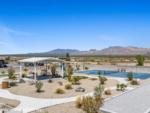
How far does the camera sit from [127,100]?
17281 millimetres

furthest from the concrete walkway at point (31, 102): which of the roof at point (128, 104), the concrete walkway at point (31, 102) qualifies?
the roof at point (128, 104)

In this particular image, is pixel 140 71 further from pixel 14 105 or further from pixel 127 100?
pixel 14 105

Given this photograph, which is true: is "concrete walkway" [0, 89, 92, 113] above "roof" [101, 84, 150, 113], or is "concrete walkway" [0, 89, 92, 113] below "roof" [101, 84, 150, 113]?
below

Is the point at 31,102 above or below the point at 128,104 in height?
below

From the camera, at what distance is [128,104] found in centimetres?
1588

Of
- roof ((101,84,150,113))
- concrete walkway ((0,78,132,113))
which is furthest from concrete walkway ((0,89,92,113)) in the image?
roof ((101,84,150,113))

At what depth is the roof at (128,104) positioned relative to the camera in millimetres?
14398

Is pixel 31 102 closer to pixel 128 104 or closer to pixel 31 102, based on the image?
pixel 31 102

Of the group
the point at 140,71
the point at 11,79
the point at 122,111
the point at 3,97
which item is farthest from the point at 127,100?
the point at 140,71

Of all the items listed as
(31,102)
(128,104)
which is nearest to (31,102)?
(31,102)

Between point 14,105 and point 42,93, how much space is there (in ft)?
16.4

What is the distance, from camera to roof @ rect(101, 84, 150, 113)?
14.4m

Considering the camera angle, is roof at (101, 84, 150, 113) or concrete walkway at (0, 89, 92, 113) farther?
concrete walkway at (0, 89, 92, 113)

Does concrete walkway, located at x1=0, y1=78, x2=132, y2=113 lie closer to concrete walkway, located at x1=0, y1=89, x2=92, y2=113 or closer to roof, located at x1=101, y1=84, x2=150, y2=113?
concrete walkway, located at x1=0, y1=89, x2=92, y2=113
